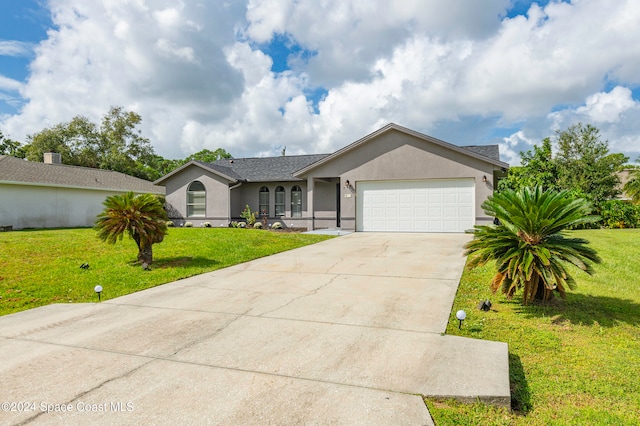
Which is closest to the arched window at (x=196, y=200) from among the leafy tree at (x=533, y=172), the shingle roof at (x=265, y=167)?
the shingle roof at (x=265, y=167)

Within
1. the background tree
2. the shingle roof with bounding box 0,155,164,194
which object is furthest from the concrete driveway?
the background tree

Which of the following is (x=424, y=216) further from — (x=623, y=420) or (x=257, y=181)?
(x=623, y=420)

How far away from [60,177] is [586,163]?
129 feet

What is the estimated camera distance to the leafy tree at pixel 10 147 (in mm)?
41844

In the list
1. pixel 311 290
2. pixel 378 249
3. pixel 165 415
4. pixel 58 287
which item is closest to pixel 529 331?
pixel 311 290

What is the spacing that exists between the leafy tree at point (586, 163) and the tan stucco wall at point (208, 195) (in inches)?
993

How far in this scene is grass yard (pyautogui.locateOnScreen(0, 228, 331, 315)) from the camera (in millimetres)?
7332

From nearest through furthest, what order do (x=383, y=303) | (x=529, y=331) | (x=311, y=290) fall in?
(x=529, y=331) < (x=383, y=303) < (x=311, y=290)

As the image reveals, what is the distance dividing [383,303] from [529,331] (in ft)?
6.79

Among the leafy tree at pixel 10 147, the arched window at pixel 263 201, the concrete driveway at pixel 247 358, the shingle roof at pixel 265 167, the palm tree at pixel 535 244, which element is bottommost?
the concrete driveway at pixel 247 358

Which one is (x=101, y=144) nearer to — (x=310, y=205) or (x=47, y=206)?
(x=47, y=206)

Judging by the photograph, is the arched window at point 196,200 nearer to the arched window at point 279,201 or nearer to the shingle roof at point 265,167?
the shingle roof at point 265,167

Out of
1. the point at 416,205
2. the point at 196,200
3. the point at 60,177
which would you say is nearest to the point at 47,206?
the point at 60,177

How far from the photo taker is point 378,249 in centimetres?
1216
